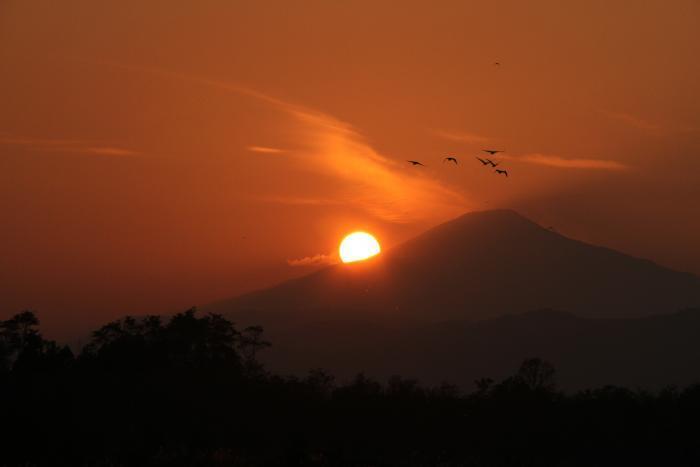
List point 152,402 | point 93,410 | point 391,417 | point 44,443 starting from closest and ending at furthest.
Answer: point 44,443, point 93,410, point 152,402, point 391,417

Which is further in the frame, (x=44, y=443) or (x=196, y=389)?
(x=196, y=389)

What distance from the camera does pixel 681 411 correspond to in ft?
208

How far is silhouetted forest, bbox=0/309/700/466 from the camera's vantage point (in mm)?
46866

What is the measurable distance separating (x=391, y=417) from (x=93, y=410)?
19.9 meters

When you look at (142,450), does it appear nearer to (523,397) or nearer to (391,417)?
(391,417)

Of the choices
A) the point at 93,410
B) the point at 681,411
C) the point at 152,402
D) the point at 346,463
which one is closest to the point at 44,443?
the point at 93,410

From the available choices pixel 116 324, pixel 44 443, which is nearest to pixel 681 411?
pixel 44 443

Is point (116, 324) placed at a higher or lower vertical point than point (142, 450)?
higher

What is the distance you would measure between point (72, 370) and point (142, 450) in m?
33.0

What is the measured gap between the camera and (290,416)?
203 ft

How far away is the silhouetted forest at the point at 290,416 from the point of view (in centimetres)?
4687

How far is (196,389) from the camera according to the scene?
2509 inches

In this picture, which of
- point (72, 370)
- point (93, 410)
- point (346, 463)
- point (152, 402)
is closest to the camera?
point (346, 463)

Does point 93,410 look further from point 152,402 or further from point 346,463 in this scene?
point 346,463
